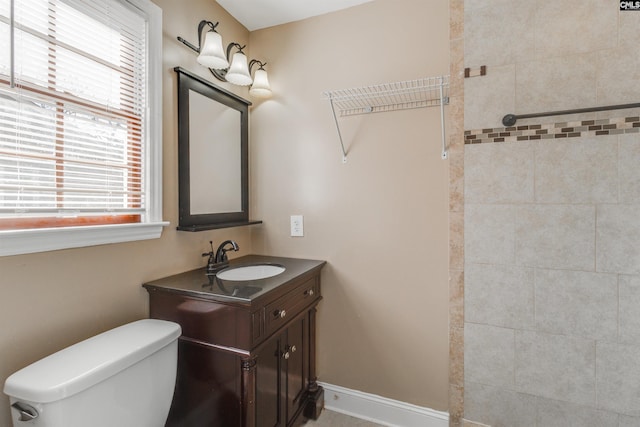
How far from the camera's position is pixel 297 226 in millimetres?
1967

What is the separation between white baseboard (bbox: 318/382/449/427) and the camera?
5.51ft

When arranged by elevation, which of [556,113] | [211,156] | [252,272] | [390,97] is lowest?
[252,272]

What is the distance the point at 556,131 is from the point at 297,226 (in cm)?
142

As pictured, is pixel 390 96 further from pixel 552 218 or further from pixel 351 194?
pixel 552 218

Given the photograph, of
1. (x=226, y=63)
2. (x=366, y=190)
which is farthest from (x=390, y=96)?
(x=226, y=63)

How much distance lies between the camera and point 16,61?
98 cm

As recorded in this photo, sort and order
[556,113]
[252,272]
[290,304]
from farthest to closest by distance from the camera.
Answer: [252,272] < [290,304] < [556,113]

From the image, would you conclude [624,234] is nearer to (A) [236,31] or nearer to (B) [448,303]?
(B) [448,303]

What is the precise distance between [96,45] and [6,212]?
72 centimetres

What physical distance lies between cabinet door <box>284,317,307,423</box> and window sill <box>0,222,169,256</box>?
836 mm

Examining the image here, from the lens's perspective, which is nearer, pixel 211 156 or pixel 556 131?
pixel 556 131

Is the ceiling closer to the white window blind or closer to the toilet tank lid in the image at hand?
the white window blind

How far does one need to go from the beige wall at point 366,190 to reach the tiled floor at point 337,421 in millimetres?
170

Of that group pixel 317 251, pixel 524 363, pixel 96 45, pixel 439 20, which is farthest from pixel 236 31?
pixel 524 363
